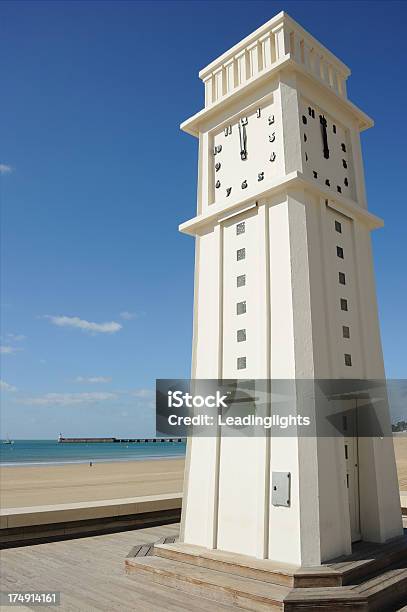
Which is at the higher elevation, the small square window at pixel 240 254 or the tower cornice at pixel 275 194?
the tower cornice at pixel 275 194

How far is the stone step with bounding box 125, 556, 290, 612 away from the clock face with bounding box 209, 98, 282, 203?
606cm

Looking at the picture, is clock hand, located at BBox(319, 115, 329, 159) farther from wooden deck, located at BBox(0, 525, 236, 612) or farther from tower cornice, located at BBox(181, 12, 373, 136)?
wooden deck, located at BBox(0, 525, 236, 612)

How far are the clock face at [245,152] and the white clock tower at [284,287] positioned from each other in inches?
1.1

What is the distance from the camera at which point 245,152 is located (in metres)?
9.15

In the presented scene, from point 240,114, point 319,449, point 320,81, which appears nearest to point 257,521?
point 319,449

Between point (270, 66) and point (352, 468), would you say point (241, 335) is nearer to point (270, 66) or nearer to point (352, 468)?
point (352, 468)

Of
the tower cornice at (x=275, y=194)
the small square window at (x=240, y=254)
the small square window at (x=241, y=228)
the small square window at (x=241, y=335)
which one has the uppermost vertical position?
the tower cornice at (x=275, y=194)

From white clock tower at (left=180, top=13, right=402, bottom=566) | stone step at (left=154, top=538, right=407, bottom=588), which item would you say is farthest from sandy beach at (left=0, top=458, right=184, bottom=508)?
white clock tower at (left=180, top=13, right=402, bottom=566)

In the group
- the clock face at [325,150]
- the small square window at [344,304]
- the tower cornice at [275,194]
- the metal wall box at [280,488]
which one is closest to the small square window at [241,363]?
the metal wall box at [280,488]

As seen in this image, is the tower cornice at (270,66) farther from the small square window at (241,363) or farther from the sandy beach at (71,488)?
the sandy beach at (71,488)

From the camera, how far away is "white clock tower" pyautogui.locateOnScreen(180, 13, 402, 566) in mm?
7238

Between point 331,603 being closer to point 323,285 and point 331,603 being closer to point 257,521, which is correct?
point 257,521

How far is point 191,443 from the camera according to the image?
865cm

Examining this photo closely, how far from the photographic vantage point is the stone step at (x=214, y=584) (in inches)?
234
